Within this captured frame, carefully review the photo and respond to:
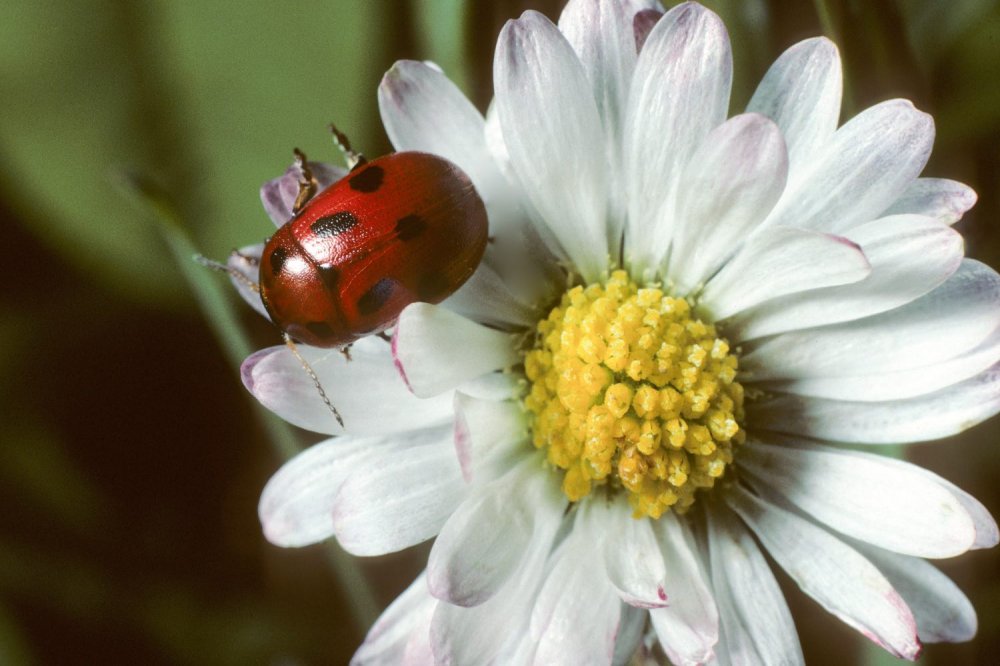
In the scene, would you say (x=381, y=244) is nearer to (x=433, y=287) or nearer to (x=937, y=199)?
(x=433, y=287)

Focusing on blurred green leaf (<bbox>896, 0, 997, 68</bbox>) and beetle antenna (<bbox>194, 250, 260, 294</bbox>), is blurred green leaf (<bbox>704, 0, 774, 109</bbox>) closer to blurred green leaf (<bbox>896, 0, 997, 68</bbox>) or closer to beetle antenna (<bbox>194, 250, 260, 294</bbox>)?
blurred green leaf (<bbox>896, 0, 997, 68</bbox>)

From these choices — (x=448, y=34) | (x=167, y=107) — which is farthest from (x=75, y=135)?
(x=448, y=34)

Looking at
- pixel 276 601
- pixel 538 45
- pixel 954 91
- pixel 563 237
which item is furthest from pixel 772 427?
pixel 276 601

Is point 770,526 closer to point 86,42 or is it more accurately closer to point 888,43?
point 888,43

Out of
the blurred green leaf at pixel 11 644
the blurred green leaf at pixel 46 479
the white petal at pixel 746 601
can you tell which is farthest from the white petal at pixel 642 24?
the blurred green leaf at pixel 11 644

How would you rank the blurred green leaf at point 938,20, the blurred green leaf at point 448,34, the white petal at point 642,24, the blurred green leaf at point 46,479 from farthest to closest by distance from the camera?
the blurred green leaf at point 46,479
the blurred green leaf at point 938,20
the blurred green leaf at point 448,34
the white petal at point 642,24

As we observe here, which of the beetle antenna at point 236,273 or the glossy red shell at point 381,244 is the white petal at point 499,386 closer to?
the glossy red shell at point 381,244

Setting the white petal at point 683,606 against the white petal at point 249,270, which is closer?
the white petal at point 683,606

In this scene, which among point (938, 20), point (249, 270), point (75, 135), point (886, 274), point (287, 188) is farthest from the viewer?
point (75, 135)
